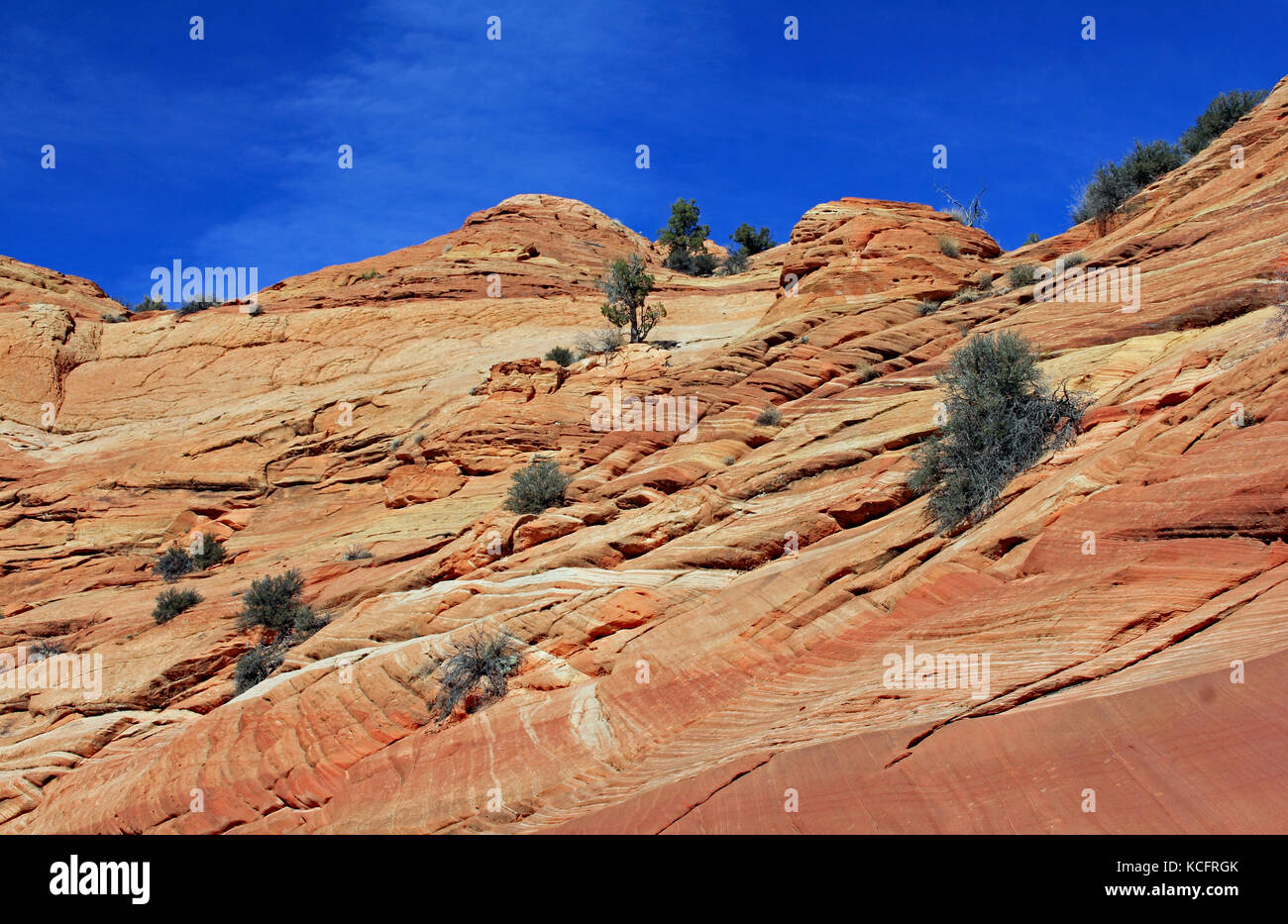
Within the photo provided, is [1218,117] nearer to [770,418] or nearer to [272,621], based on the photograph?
[770,418]

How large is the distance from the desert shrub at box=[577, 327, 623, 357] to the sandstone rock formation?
50.4 inches

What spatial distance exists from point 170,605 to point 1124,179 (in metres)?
27.4

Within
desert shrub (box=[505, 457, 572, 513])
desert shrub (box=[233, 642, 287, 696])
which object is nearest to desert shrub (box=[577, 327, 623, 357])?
desert shrub (box=[505, 457, 572, 513])

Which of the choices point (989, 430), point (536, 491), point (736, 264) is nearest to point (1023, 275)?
point (989, 430)

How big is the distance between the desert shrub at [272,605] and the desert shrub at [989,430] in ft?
34.9

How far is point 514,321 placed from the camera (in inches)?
1230

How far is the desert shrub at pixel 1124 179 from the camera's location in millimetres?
24969

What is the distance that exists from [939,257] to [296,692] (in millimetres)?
18457

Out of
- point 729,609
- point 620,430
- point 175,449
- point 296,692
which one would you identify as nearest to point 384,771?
point 296,692

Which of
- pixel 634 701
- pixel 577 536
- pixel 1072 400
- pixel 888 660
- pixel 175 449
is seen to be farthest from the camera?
pixel 175 449

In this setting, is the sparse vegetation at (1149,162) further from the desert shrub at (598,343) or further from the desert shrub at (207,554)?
the desert shrub at (207,554)

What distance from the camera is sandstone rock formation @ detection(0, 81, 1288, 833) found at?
245 inches

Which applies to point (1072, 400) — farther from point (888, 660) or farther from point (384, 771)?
point (384, 771)

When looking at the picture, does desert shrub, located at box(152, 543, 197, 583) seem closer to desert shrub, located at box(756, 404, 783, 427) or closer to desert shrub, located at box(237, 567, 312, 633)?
desert shrub, located at box(237, 567, 312, 633)
